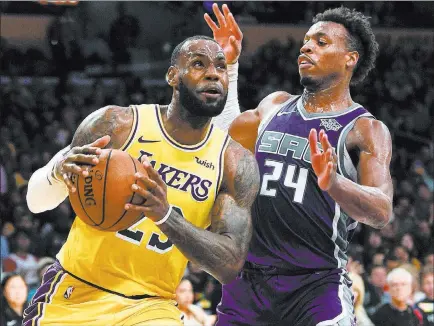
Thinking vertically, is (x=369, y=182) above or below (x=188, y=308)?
above

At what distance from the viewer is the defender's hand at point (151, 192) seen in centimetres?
336

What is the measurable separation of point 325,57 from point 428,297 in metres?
5.25

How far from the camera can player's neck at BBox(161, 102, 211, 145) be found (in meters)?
4.06

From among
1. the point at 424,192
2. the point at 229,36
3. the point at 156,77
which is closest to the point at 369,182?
the point at 229,36

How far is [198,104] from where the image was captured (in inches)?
158

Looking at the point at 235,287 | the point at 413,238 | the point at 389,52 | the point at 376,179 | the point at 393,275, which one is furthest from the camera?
the point at 389,52

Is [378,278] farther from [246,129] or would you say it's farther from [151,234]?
[151,234]

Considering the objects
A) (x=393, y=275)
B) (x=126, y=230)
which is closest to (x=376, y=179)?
(x=126, y=230)

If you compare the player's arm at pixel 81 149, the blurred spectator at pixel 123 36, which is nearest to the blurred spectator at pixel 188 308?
the player's arm at pixel 81 149

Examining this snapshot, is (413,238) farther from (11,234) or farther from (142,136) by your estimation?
(142,136)

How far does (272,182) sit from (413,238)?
8371mm

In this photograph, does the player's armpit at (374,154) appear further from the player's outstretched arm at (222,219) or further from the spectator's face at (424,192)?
the spectator's face at (424,192)

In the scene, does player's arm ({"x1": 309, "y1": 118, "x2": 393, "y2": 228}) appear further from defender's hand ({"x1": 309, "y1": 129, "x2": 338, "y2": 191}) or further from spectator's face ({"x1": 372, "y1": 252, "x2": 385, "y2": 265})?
spectator's face ({"x1": 372, "y1": 252, "x2": 385, "y2": 265})

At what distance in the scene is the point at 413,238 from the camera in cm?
1254
